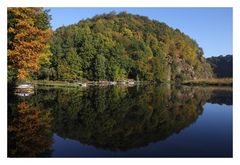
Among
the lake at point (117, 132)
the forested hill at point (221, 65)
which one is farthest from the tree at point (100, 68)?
the forested hill at point (221, 65)

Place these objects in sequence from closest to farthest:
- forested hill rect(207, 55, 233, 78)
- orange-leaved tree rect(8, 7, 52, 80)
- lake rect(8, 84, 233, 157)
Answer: lake rect(8, 84, 233, 157)
orange-leaved tree rect(8, 7, 52, 80)
forested hill rect(207, 55, 233, 78)

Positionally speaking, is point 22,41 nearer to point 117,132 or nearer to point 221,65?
point 117,132

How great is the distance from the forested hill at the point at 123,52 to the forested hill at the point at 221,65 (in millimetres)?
4228

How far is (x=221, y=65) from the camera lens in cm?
12244

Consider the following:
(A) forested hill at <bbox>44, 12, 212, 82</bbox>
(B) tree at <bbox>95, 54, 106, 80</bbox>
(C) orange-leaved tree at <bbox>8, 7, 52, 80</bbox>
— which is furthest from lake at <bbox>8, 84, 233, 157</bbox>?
(B) tree at <bbox>95, 54, 106, 80</bbox>

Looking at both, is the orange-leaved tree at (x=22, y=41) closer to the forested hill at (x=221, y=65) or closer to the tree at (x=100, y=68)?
the tree at (x=100, y=68)

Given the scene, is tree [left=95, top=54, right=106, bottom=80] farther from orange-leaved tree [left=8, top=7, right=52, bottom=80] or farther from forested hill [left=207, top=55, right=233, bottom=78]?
forested hill [left=207, top=55, right=233, bottom=78]

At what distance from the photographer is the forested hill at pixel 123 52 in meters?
55.7

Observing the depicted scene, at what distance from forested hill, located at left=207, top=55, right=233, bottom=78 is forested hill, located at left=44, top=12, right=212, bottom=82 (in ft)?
13.9

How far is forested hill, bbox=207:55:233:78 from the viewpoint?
114m

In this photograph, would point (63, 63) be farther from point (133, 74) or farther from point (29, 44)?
point (29, 44)
